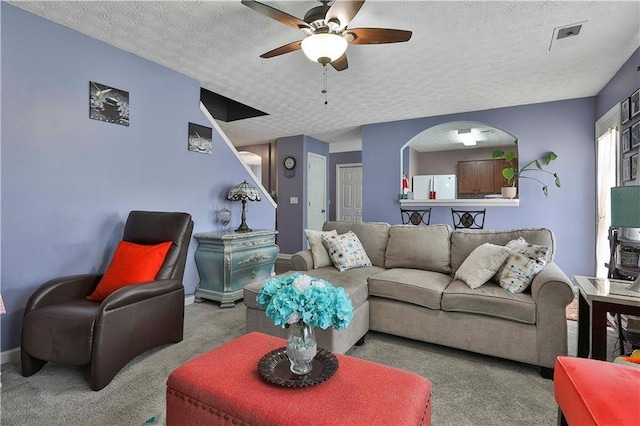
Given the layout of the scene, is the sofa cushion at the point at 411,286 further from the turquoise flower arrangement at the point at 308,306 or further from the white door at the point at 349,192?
the white door at the point at 349,192

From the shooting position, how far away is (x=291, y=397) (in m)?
1.05

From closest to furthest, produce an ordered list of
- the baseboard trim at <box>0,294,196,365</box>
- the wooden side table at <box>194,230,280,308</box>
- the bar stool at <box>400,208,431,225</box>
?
the baseboard trim at <box>0,294,196,365</box>
the wooden side table at <box>194,230,280,308</box>
the bar stool at <box>400,208,431,225</box>

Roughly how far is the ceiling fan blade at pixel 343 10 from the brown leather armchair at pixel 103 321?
1.89 metres

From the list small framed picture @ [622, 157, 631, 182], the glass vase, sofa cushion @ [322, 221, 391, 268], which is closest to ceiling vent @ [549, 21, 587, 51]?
small framed picture @ [622, 157, 631, 182]

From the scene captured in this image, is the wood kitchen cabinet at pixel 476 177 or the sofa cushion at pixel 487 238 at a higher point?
the wood kitchen cabinet at pixel 476 177

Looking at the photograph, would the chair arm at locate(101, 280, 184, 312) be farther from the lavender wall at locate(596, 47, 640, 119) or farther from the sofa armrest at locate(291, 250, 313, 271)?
the lavender wall at locate(596, 47, 640, 119)

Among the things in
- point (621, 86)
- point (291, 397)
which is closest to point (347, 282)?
point (291, 397)

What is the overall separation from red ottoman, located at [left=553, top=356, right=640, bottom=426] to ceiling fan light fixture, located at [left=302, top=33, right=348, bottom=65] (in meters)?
2.07

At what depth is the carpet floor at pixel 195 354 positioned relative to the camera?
5.22 feet

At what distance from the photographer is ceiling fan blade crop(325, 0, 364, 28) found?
70.9 inches

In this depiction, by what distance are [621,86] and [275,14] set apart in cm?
349

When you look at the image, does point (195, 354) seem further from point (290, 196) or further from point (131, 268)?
point (290, 196)

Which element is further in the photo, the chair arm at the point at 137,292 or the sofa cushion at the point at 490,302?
the sofa cushion at the point at 490,302

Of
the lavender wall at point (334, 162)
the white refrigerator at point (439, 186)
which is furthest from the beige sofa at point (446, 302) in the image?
the lavender wall at point (334, 162)
